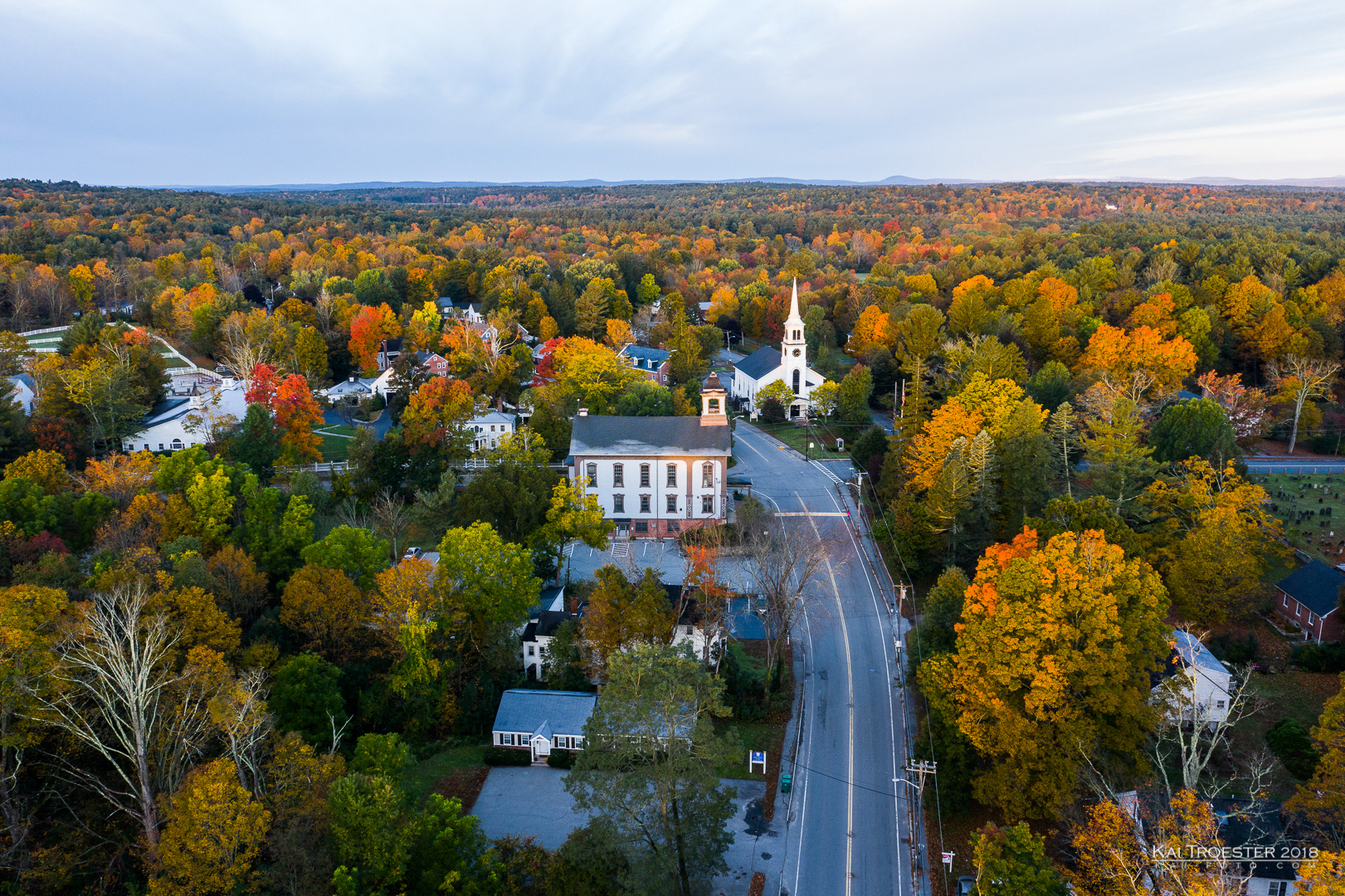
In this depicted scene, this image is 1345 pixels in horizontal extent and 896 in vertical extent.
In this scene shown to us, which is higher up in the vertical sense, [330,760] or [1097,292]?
[1097,292]

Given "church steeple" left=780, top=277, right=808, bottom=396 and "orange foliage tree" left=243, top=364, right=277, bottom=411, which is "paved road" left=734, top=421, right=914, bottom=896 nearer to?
"church steeple" left=780, top=277, right=808, bottom=396

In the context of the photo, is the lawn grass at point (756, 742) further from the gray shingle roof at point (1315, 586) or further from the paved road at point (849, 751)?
the gray shingle roof at point (1315, 586)

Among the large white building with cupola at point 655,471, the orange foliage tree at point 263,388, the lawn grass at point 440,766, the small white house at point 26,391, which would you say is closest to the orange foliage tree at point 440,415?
the large white building with cupola at point 655,471

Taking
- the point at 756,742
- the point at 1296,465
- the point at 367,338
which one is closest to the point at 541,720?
the point at 756,742

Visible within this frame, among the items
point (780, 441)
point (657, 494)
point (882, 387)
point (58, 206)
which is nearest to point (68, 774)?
point (657, 494)

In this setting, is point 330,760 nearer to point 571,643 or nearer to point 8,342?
point 571,643
